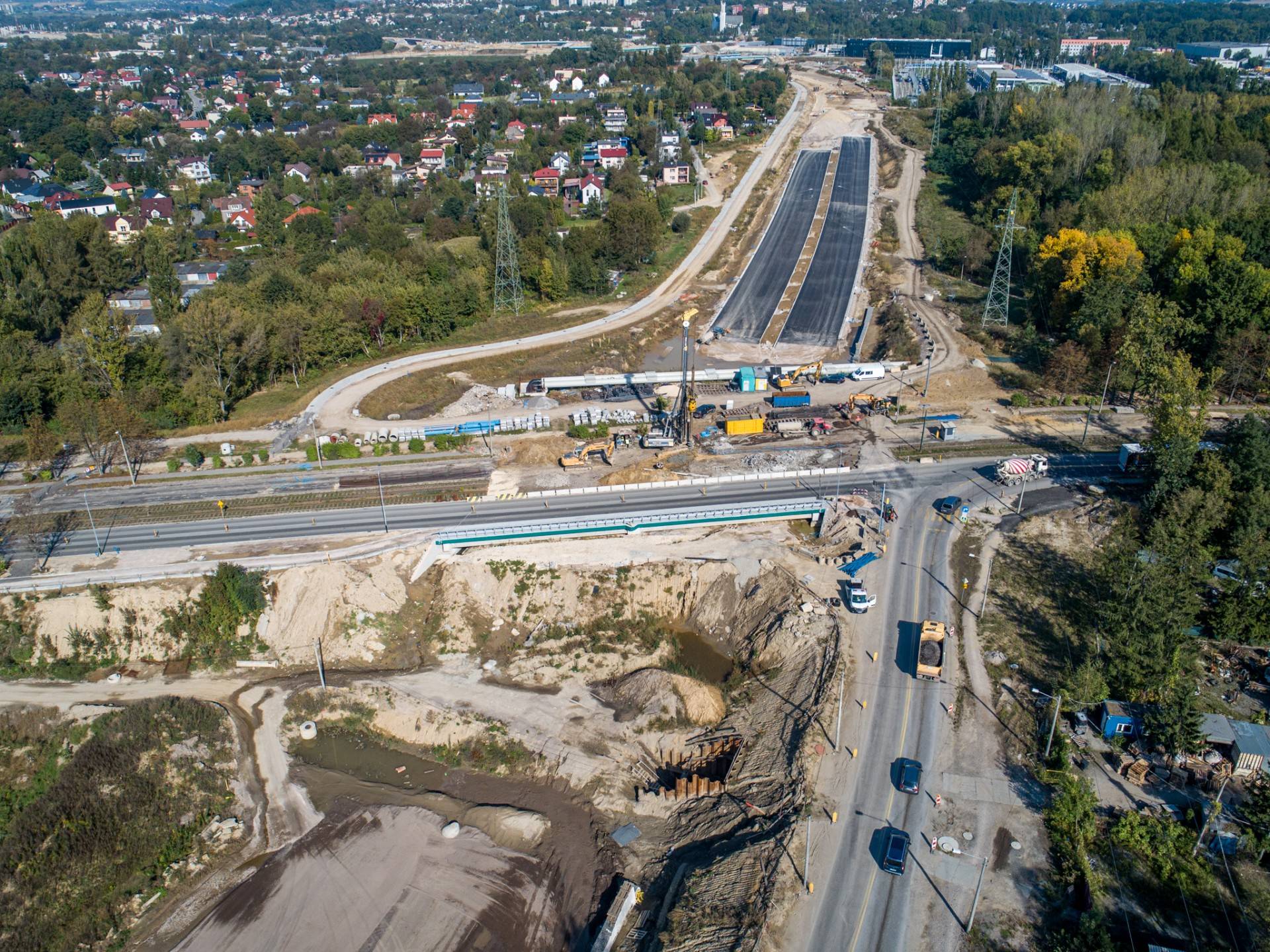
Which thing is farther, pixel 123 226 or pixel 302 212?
pixel 123 226

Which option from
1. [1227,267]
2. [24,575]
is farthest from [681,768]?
[1227,267]

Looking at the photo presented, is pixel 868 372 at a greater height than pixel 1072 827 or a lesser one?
greater

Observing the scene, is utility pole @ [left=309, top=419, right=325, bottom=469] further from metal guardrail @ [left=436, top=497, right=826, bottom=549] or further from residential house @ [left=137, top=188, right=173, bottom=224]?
residential house @ [left=137, top=188, right=173, bottom=224]

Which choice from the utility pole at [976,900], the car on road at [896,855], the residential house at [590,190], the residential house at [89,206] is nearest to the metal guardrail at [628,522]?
the car on road at [896,855]

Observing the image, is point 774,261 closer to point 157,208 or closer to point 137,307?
point 137,307

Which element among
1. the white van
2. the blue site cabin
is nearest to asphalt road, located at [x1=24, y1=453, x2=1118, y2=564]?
the white van

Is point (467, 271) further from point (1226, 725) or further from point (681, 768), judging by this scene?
point (1226, 725)

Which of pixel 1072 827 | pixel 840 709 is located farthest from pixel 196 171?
pixel 1072 827

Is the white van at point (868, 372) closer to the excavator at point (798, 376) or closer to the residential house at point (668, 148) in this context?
the excavator at point (798, 376)
